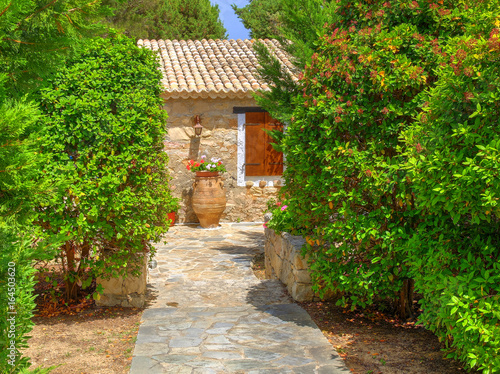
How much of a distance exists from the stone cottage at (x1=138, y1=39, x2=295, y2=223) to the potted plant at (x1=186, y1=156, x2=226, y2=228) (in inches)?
21.6

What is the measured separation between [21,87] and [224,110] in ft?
28.5

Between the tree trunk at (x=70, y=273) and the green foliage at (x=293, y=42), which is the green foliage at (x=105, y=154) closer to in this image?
the tree trunk at (x=70, y=273)

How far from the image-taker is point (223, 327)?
181 inches

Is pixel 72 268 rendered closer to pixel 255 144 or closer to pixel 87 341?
pixel 87 341

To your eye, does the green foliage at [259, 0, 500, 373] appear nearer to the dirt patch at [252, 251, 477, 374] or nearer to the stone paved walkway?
the dirt patch at [252, 251, 477, 374]

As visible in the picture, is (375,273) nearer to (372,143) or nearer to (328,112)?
(372,143)

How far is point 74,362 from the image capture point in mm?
3879

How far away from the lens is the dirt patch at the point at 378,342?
3740mm

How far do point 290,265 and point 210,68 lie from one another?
24.9ft

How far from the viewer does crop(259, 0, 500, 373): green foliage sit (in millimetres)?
2869

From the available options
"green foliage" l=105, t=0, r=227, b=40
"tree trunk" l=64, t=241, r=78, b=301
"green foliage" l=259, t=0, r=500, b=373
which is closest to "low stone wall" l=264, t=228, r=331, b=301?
"green foliage" l=259, t=0, r=500, b=373

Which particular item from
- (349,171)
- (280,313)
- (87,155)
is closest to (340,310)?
(280,313)

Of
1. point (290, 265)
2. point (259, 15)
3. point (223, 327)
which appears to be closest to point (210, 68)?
point (290, 265)

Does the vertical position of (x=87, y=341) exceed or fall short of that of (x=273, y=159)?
it falls short
